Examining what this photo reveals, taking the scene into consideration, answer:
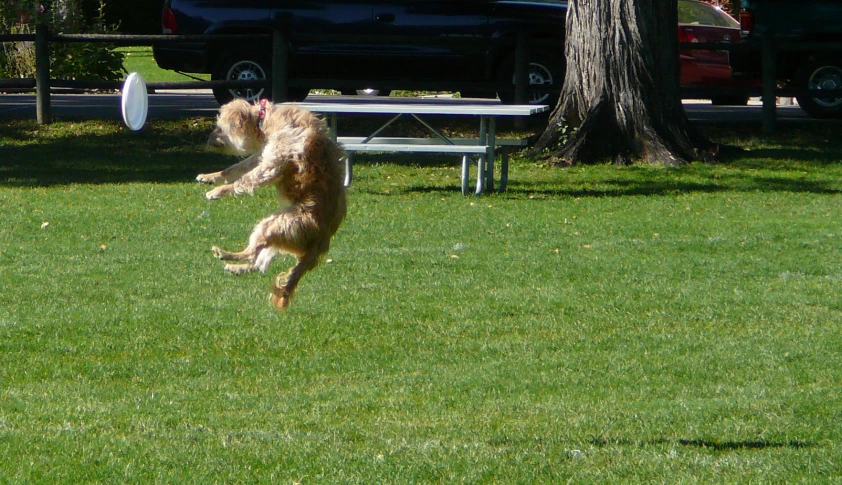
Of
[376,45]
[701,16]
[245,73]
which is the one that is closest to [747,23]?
[701,16]

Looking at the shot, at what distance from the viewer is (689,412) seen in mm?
5961

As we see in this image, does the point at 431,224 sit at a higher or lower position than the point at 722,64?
lower

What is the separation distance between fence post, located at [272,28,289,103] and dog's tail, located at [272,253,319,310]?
1067cm

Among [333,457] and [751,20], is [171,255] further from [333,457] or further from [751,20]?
[751,20]

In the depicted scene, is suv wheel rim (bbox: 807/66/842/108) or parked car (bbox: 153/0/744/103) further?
suv wheel rim (bbox: 807/66/842/108)

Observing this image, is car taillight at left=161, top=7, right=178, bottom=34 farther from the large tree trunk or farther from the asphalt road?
the large tree trunk

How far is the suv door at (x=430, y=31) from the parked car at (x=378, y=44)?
1 cm

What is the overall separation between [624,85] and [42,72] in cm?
788

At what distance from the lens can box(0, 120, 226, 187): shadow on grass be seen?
1319 cm

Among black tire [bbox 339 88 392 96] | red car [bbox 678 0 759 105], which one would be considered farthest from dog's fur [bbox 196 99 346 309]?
red car [bbox 678 0 759 105]

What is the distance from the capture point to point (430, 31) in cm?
1669

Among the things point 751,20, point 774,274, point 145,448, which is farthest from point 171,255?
point 751,20

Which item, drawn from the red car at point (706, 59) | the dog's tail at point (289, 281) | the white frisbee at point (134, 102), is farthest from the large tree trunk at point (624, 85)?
the dog's tail at point (289, 281)

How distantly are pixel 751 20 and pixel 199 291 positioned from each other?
12.4 m
